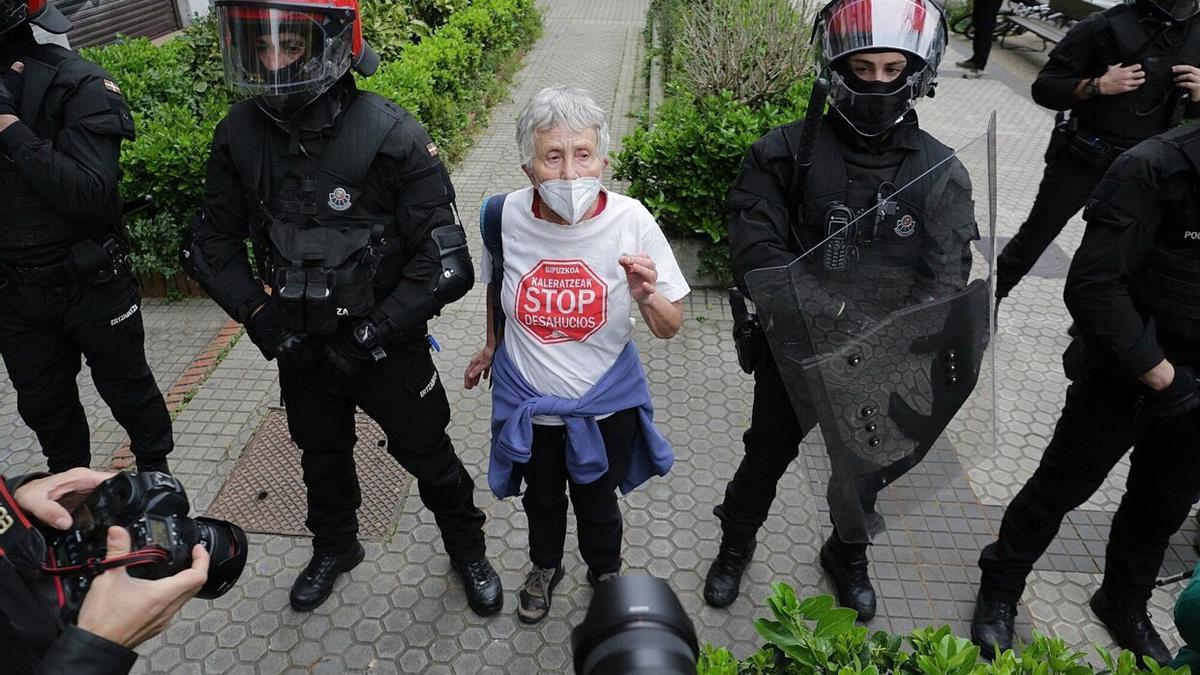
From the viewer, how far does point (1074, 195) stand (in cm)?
450

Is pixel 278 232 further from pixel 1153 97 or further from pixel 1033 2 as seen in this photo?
pixel 1033 2

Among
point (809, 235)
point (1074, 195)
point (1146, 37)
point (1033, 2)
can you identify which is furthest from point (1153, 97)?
point (1033, 2)

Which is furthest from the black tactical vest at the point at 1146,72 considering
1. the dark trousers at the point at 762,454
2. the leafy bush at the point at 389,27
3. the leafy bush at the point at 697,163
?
the leafy bush at the point at 389,27

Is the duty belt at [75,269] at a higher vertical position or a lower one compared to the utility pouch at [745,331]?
lower

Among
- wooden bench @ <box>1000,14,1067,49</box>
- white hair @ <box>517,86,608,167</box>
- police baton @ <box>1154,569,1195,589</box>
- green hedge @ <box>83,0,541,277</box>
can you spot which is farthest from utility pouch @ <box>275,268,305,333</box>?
wooden bench @ <box>1000,14,1067,49</box>

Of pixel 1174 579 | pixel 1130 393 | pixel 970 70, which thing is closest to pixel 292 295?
pixel 1130 393

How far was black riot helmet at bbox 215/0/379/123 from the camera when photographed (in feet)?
7.55

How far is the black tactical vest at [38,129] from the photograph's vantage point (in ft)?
9.52

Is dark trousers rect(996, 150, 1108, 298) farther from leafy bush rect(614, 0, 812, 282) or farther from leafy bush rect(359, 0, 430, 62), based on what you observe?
leafy bush rect(359, 0, 430, 62)

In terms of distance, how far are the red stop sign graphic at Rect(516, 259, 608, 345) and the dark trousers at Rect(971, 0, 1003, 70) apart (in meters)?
11.4

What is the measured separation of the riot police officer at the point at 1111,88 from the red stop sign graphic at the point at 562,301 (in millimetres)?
3331

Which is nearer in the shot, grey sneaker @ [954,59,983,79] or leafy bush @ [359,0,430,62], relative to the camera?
leafy bush @ [359,0,430,62]

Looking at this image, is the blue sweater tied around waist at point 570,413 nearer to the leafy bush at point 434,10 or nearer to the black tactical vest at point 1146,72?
the black tactical vest at point 1146,72

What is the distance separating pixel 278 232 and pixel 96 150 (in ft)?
3.43
